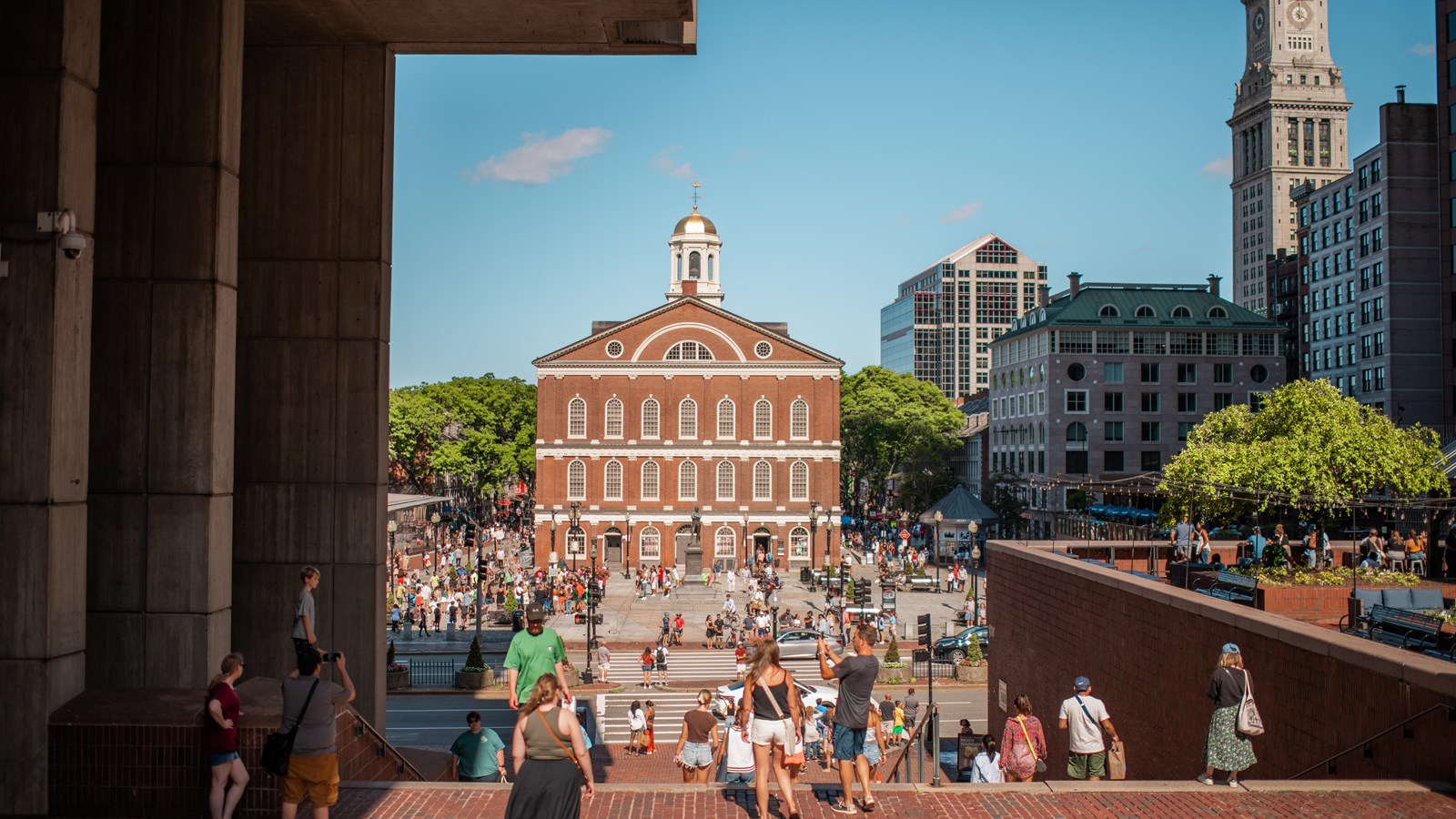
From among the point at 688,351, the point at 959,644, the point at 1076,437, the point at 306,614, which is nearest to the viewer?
the point at 306,614

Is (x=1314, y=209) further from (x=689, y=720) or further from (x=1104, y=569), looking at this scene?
(x=689, y=720)

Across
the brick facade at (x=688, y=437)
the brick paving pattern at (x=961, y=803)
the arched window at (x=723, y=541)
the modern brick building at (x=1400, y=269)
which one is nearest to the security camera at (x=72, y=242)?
the brick paving pattern at (x=961, y=803)

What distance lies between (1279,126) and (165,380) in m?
143

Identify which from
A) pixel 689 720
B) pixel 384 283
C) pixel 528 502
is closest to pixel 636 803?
pixel 689 720

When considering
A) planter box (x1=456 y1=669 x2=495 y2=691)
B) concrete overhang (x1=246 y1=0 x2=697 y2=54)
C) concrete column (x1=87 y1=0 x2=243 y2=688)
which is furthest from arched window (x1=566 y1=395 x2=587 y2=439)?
concrete column (x1=87 y1=0 x2=243 y2=688)

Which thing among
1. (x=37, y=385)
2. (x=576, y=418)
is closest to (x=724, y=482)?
(x=576, y=418)

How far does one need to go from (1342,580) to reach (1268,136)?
133456 mm

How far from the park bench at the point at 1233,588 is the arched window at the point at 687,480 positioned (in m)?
51.6

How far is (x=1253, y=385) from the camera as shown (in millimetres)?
76562

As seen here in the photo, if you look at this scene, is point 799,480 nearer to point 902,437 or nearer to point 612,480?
point 612,480

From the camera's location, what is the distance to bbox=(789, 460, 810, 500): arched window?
227 ft

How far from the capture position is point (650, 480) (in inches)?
2729

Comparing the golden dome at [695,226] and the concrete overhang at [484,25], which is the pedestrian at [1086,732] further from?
the golden dome at [695,226]

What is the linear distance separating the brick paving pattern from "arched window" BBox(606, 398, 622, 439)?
58.8 metres
